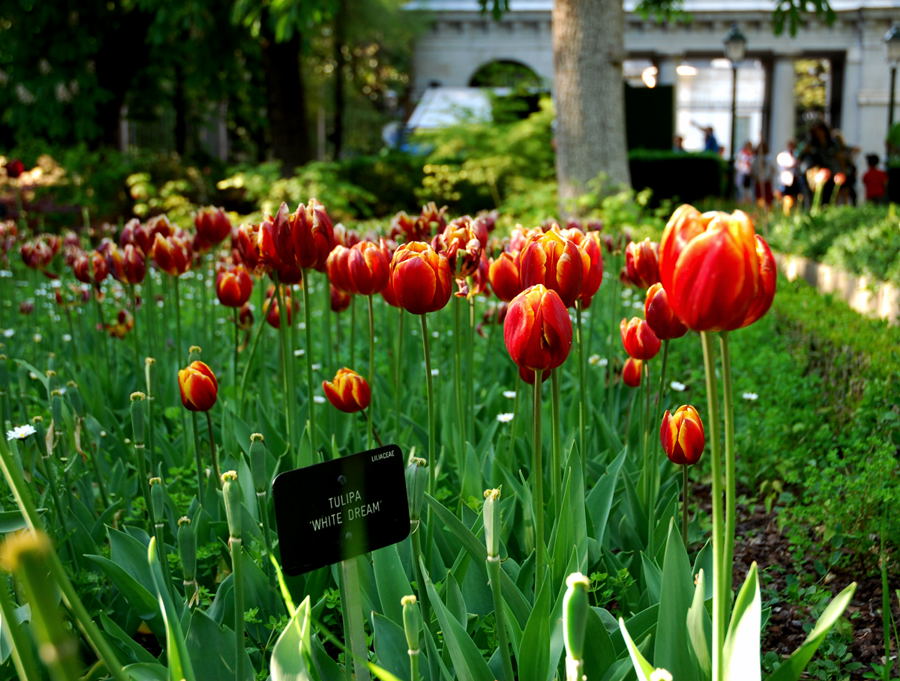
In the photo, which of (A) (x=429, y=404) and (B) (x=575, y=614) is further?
(A) (x=429, y=404)

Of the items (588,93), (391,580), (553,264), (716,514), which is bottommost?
(391,580)

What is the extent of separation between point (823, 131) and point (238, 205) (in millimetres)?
9094

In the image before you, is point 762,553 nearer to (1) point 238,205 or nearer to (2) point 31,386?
(2) point 31,386

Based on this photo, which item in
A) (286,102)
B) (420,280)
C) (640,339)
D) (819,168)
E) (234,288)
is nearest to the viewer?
(420,280)

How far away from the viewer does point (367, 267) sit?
7.24ft

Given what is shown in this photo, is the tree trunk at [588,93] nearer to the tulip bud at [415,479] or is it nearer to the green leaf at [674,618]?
the green leaf at [674,618]

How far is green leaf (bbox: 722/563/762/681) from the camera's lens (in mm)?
1301

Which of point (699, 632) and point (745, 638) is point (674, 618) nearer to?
point (699, 632)

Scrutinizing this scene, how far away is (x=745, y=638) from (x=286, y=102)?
1531 cm

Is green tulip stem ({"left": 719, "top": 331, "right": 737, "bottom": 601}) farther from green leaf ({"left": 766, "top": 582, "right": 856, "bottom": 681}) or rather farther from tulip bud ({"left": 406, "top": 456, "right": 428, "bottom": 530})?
tulip bud ({"left": 406, "top": 456, "right": 428, "bottom": 530})

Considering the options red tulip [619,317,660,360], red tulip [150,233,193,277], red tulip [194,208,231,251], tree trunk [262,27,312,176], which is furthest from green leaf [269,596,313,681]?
tree trunk [262,27,312,176]

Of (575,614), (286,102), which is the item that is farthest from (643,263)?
(286,102)

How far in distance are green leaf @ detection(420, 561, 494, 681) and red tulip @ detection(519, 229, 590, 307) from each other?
57cm

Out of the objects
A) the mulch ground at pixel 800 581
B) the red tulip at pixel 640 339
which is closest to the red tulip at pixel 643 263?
the red tulip at pixel 640 339
